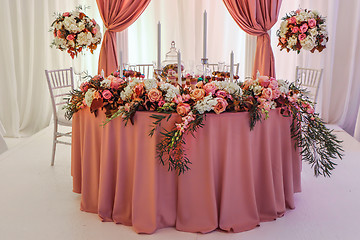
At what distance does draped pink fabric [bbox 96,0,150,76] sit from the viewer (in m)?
5.82

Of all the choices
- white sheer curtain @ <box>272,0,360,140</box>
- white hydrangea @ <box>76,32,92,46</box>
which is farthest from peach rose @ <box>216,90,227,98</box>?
white sheer curtain @ <box>272,0,360,140</box>

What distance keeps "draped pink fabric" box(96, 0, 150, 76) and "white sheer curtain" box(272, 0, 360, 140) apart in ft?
7.04

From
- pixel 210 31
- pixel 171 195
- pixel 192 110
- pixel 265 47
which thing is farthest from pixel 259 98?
pixel 210 31

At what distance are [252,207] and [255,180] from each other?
0.20 m

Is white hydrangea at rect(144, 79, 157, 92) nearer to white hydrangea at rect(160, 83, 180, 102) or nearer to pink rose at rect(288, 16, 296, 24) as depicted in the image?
white hydrangea at rect(160, 83, 180, 102)

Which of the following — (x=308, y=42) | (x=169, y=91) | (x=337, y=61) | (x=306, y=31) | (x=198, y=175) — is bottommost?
(x=198, y=175)

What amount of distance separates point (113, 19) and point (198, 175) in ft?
12.6

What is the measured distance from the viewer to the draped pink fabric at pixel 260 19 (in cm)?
557

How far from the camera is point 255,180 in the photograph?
293 cm

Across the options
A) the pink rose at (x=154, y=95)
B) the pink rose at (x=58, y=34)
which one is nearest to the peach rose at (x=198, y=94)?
the pink rose at (x=154, y=95)

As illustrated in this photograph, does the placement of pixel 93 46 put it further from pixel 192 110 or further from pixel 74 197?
pixel 192 110

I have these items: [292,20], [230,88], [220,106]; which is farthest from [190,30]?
[220,106]

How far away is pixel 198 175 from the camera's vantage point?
8.95 feet

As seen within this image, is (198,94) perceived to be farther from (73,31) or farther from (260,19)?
(260,19)
